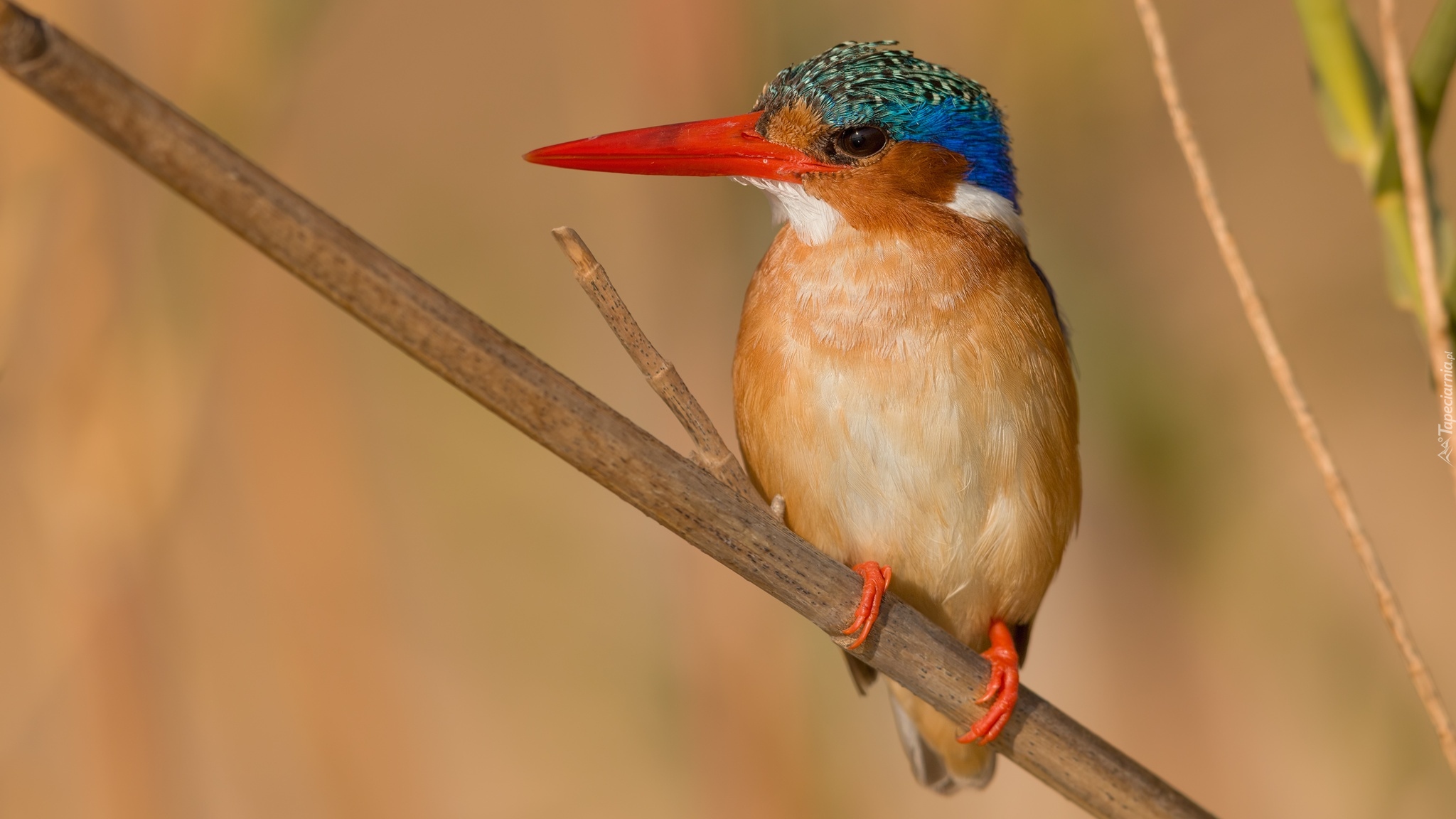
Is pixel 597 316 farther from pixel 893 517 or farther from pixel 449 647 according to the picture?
pixel 893 517

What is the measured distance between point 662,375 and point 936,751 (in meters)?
1.23

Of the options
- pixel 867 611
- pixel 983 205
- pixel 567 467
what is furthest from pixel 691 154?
pixel 567 467

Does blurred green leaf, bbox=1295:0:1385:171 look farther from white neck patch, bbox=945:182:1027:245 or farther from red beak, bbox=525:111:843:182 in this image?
white neck patch, bbox=945:182:1027:245

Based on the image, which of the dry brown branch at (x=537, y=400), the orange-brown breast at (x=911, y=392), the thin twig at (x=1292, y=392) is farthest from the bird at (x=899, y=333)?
the thin twig at (x=1292, y=392)

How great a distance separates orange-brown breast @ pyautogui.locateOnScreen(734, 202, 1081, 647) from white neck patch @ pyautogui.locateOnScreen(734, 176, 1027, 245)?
0.05 ft

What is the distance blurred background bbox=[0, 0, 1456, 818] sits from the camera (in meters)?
1.68

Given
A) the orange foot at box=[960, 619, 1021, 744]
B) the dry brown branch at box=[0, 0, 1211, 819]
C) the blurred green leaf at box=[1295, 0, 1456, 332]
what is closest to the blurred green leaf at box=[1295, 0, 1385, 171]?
the blurred green leaf at box=[1295, 0, 1456, 332]

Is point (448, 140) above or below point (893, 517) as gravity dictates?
above

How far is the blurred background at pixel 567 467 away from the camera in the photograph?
1683 millimetres

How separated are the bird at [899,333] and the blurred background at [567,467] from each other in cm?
57

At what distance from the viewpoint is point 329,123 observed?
2658mm

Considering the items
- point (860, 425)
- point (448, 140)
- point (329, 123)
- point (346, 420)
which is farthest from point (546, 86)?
point (860, 425)

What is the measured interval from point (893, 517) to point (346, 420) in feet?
3.69

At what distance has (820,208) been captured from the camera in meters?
1.45
